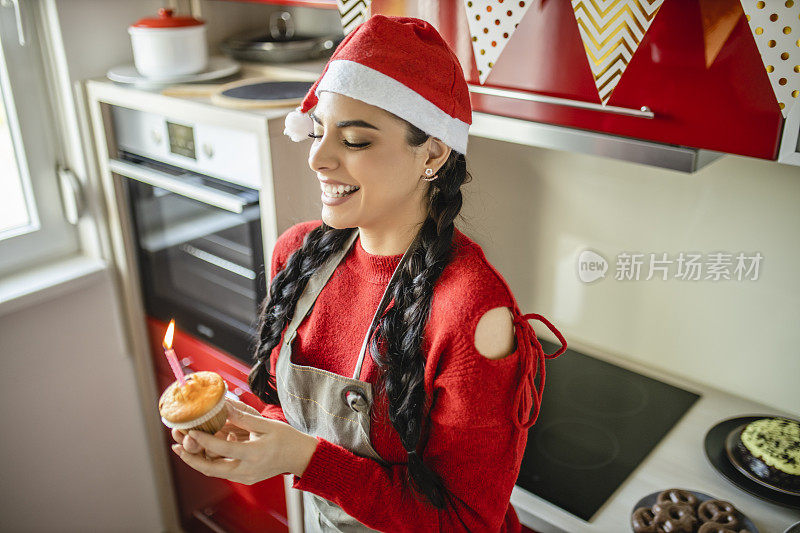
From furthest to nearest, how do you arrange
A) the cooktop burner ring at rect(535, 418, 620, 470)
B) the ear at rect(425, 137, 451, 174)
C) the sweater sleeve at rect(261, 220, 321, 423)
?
the cooktop burner ring at rect(535, 418, 620, 470) → the sweater sleeve at rect(261, 220, 321, 423) → the ear at rect(425, 137, 451, 174)

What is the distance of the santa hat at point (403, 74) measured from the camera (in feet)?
2.95

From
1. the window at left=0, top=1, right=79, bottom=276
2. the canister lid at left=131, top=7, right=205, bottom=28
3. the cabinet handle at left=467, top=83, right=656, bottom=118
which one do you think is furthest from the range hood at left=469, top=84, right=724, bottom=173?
the window at left=0, top=1, right=79, bottom=276

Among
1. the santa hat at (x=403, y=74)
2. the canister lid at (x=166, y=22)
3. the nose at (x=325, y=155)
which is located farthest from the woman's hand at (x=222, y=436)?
the canister lid at (x=166, y=22)

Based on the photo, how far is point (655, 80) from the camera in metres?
1.01

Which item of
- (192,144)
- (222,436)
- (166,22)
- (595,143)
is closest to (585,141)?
(595,143)

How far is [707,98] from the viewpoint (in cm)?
97

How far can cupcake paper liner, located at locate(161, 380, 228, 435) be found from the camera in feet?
3.10

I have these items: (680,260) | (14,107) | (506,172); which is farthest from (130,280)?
(680,260)

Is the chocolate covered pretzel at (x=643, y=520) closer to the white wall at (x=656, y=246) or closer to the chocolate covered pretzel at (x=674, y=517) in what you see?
the chocolate covered pretzel at (x=674, y=517)

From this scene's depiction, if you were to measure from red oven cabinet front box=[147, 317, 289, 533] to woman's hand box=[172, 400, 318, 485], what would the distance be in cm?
63

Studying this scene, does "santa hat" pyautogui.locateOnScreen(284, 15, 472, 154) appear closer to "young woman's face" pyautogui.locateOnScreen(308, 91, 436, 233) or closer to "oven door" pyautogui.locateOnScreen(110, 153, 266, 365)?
"young woman's face" pyautogui.locateOnScreen(308, 91, 436, 233)

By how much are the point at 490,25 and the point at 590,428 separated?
84cm

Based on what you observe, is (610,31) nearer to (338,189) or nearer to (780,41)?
(780,41)

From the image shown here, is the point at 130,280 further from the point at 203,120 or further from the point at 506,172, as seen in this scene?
the point at 506,172
